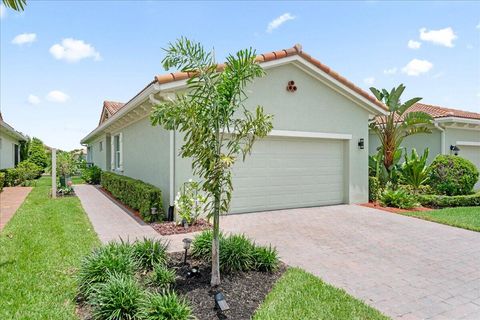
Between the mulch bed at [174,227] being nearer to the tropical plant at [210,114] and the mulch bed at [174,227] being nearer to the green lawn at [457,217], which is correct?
the tropical plant at [210,114]

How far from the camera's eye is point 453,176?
12914mm

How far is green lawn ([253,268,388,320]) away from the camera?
3469 mm

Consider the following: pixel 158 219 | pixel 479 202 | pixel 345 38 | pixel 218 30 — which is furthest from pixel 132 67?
pixel 479 202

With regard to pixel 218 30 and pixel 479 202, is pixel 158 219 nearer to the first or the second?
pixel 218 30

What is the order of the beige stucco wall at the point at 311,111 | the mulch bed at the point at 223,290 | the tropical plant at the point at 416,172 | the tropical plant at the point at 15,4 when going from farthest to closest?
the tropical plant at the point at 416,172
the beige stucco wall at the point at 311,111
the tropical plant at the point at 15,4
the mulch bed at the point at 223,290

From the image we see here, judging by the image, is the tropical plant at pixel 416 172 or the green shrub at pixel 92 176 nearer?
the tropical plant at pixel 416 172

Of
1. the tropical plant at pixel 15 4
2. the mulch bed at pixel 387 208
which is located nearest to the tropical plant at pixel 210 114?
the tropical plant at pixel 15 4

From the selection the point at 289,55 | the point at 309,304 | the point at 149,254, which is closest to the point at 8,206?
the point at 149,254

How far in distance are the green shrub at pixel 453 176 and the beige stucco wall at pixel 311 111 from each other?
395 centimetres

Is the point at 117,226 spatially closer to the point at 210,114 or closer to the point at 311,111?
the point at 210,114

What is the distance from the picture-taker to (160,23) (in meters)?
10.0

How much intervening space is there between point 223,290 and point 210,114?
2.34 m

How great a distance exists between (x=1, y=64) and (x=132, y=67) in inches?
181

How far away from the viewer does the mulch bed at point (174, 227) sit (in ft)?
24.3
